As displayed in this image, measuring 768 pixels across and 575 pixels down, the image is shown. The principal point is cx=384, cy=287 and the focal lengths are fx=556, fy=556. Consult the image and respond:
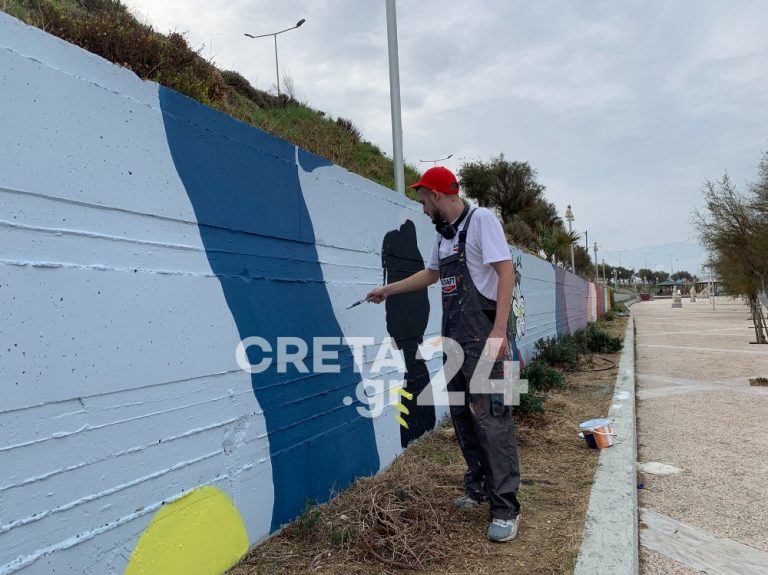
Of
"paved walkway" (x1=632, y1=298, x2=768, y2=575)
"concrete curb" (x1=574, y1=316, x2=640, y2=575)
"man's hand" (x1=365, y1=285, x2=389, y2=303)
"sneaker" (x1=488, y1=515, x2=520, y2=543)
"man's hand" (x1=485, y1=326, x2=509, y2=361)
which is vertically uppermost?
"man's hand" (x1=365, y1=285, x2=389, y2=303)

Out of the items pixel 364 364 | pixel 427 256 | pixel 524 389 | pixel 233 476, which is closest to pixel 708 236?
pixel 524 389

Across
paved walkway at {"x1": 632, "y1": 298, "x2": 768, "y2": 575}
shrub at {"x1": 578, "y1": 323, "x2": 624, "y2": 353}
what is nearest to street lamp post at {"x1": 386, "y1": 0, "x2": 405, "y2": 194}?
paved walkway at {"x1": 632, "y1": 298, "x2": 768, "y2": 575}

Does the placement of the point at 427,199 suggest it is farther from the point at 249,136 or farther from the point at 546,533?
the point at 546,533

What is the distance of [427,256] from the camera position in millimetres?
5395

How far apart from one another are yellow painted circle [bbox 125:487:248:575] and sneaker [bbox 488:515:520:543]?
1.27m

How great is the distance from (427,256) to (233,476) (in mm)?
3245

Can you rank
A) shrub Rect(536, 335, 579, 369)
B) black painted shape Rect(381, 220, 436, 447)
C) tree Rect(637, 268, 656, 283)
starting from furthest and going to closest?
1. tree Rect(637, 268, 656, 283)
2. shrub Rect(536, 335, 579, 369)
3. black painted shape Rect(381, 220, 436, 447)

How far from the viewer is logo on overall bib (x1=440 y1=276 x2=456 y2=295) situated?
3.16 m

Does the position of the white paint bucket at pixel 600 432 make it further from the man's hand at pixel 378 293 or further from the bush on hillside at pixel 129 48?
the bush on hillside at pixel 129 48

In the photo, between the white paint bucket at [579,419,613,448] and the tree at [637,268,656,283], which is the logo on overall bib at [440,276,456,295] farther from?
the tree at [637,268,656,283]

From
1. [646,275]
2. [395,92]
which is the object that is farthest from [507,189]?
[646,275]

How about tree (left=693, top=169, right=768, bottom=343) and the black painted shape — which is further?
tree (left=693, top=169, right=768, bottom=343)

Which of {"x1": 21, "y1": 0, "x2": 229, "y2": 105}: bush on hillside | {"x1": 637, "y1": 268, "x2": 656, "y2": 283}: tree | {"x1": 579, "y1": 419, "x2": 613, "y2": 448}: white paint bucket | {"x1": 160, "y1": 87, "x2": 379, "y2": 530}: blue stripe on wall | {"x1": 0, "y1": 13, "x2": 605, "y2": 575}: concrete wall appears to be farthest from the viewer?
{"x1": 637, "y1": 268, "x2": 656, "y2": 283}: tree

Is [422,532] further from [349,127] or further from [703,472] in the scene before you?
[349,127]
